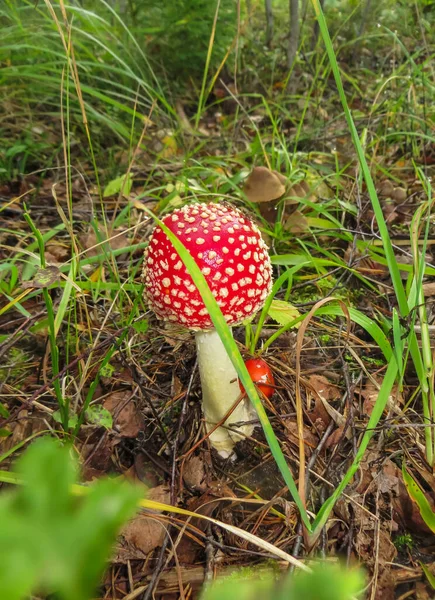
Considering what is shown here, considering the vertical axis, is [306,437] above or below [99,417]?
below

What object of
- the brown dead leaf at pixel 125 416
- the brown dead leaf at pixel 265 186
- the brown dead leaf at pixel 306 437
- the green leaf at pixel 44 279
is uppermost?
the green leaf at pixel 44 279

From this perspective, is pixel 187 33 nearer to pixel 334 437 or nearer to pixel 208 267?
pixel 208 267

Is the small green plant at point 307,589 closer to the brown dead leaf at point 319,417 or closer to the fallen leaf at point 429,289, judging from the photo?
the brown dead leaf at point 319,417

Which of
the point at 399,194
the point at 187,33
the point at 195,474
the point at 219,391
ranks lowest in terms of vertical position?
the point at 195,474

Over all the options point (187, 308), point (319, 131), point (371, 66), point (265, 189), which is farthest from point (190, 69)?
point (187, 308)

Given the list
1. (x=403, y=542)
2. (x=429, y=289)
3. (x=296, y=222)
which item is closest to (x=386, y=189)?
(x=296, y=222)

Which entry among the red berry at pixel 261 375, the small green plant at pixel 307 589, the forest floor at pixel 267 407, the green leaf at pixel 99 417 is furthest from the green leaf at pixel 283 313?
the small green plant at pixel 307 589
